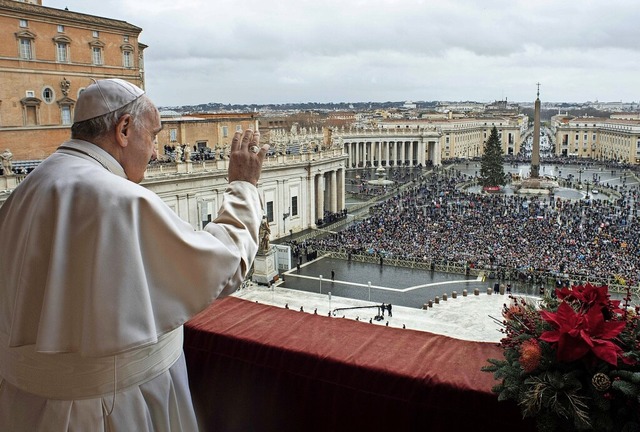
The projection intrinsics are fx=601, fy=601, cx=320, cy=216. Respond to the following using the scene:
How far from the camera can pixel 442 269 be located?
25891mm

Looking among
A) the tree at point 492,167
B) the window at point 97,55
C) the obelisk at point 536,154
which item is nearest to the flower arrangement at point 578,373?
the window at point 97,55

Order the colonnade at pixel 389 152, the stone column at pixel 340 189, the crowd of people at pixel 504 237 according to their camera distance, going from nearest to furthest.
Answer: the crowd of people at pixel 504 237 → the stone column at pixel 340 189 → the colonnade at pixel 389 152

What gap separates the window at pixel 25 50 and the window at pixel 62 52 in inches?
50.8

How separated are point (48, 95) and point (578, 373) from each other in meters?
29.1

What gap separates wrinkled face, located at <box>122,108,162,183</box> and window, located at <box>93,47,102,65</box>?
29465 mm

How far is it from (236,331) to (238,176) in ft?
5.09

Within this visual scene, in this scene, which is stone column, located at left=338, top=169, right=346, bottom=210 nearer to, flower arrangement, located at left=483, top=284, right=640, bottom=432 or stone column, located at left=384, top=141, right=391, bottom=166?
flower arrangement, located at left=483, top=284, right=640, bottom=432

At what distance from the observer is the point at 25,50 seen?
A: 26172mm

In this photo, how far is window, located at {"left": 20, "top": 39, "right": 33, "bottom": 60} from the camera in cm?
2598

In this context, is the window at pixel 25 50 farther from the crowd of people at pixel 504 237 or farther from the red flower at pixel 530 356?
the red flower at pixel 530 356

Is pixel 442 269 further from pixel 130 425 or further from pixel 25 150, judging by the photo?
pixel 130 425

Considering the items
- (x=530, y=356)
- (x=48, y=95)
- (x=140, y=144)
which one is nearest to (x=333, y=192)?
(x=48, y=95)

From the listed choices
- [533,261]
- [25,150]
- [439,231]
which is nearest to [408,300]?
[533,261]

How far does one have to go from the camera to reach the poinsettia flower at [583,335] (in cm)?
253
